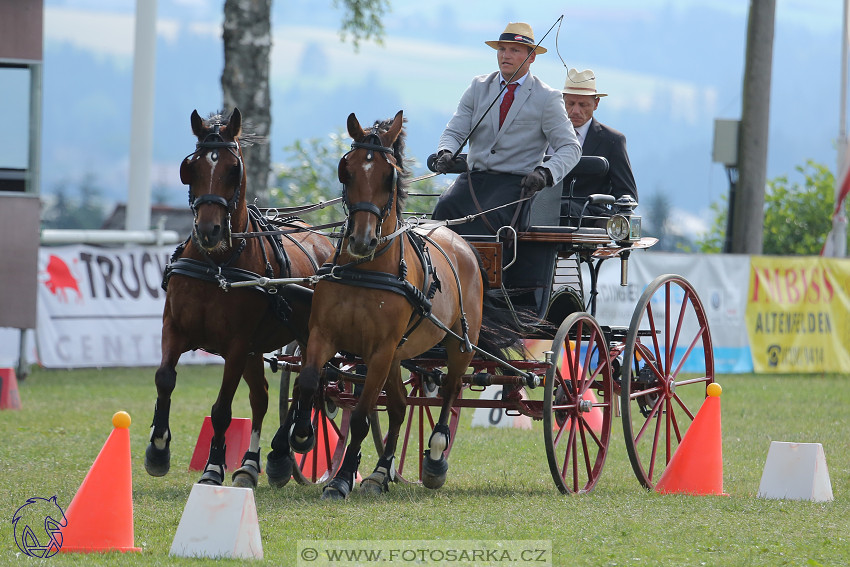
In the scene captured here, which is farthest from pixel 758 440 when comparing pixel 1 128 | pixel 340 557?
pixel 1 128

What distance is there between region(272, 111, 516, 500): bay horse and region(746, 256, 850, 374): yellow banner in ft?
36.9

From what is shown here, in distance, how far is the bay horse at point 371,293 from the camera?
263 inches

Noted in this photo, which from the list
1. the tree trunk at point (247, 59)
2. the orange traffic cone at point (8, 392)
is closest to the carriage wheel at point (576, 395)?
the orange traffic cone at point (8, 392)

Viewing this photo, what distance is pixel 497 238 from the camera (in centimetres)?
817

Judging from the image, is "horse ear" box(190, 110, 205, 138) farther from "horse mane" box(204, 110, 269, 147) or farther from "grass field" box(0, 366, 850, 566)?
"grass field" box(0, 366, 850, 566)

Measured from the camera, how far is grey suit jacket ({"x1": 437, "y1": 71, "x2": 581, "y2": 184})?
8.27 metres

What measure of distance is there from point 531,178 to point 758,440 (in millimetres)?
4255

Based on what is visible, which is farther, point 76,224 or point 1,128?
point 76,224

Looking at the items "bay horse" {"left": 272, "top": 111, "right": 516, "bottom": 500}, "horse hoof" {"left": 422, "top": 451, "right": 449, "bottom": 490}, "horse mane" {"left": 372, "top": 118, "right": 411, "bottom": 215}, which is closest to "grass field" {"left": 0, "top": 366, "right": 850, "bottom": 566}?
"horse hoof" {"left": 422, "top": 451, "right": 449, "bottom": 490}

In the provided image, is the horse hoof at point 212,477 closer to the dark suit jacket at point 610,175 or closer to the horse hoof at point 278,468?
the horse hoof at point 278,468

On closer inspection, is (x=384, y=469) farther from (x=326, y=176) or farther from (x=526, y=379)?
(x=326, y=176)

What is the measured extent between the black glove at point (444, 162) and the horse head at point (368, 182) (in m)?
1.49

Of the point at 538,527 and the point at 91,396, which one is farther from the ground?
the point at 538,527

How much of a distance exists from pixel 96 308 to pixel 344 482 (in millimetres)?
9394
